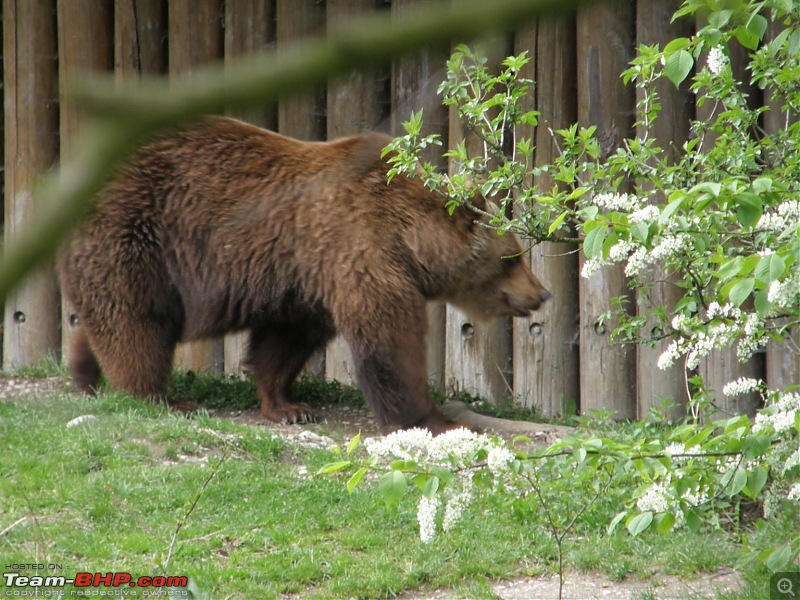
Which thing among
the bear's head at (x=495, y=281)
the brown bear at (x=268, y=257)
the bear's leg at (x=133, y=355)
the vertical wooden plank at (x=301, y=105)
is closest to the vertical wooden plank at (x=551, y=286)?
the bear's head at (x=495, y=281)

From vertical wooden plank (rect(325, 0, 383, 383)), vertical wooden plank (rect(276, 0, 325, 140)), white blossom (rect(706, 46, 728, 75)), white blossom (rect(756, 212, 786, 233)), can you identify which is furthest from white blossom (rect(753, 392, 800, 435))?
vertical wooden plank (rect(325, 0, 383, 383))

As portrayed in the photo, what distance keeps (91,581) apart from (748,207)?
8.63 ft

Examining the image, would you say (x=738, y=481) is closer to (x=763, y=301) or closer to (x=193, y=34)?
(x=763, y=301)

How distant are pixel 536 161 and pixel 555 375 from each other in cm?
159

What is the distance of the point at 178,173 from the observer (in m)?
6.72

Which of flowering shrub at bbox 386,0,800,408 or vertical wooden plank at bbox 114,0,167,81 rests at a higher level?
vertical wooden plank at bbox 114,0,167,81

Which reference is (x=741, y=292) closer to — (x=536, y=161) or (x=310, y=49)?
(x=310, y=49)

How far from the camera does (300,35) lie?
7320 millimetres

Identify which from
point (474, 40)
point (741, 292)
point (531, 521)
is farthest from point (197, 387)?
point (474, 40)

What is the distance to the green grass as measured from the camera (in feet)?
13.6

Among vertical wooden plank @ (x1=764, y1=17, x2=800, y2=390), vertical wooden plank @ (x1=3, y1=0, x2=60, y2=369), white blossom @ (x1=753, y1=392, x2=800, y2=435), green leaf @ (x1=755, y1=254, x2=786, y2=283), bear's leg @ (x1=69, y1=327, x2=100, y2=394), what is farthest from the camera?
vertical wooden plank @ (x1=3, y1=0, x2=60, y2=369)

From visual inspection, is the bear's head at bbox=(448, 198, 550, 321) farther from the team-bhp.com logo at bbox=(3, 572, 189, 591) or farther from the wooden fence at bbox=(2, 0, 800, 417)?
the team-bhp.com logo at bbox=(3, 572, 189, 591)

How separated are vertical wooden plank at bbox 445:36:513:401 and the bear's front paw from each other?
4.55 ft

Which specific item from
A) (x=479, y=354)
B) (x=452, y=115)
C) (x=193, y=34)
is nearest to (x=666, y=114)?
(x=452, y=115)
